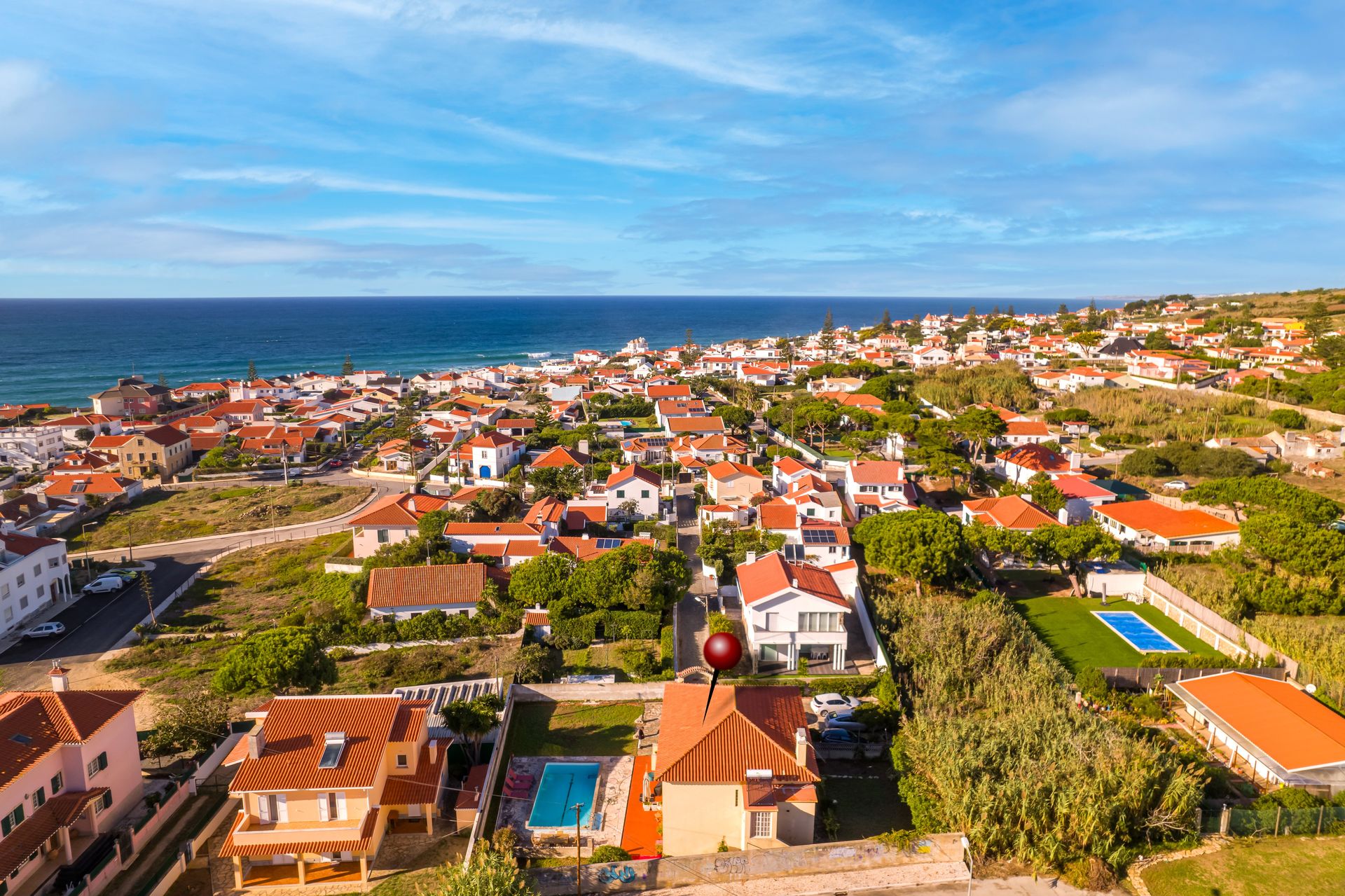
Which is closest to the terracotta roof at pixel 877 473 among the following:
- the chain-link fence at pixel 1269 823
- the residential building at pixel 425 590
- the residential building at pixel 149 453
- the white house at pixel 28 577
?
the residential building at pixel 425 590

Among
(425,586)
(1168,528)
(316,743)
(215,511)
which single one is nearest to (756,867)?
(316,743)

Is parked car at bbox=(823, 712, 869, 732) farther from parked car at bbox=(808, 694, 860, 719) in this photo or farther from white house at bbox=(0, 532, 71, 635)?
white house at bbox=(0, 532, 71, 635)

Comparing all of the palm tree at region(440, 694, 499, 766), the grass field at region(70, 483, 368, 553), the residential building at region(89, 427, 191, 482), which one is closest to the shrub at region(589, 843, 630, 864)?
the palm tree at region(440, 694, 499, 766)

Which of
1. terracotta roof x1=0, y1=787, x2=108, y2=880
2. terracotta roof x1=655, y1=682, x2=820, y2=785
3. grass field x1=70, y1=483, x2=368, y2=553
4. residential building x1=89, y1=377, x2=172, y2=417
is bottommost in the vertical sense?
grass field x1=70, y1=483, x2=368, y2=553

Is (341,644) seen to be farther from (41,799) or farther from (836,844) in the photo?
(836,844)

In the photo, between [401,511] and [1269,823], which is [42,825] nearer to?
[401,511]
